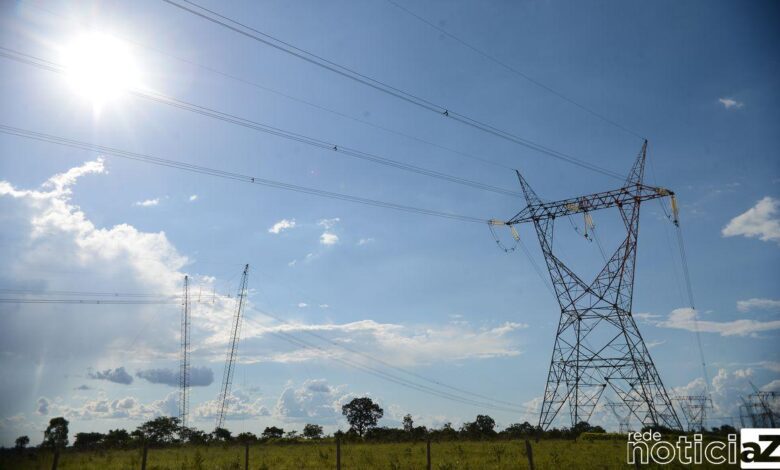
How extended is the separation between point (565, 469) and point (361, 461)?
13626mm

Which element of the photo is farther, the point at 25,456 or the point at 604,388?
the point at 604,388

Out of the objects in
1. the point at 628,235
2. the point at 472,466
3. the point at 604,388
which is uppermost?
the point at 628,235

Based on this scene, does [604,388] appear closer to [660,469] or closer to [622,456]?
[622,456]

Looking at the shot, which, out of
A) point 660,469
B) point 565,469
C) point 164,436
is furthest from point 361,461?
point 164,436

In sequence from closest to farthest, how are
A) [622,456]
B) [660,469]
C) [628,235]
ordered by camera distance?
[660,469]
[622,456]
[628,235]

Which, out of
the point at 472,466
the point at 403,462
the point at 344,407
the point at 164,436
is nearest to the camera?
the point at 472,466

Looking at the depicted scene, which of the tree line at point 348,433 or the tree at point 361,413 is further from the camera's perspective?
the tree at point 361,413

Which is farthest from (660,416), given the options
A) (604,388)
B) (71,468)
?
(71,468)

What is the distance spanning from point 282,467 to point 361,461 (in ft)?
17.7

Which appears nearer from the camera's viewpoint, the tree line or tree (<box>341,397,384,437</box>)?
the tree line

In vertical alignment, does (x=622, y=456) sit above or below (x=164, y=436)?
above

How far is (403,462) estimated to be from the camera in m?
36.3

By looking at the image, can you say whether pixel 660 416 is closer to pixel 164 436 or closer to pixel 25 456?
pixel 25 456

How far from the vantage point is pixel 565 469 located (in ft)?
103
